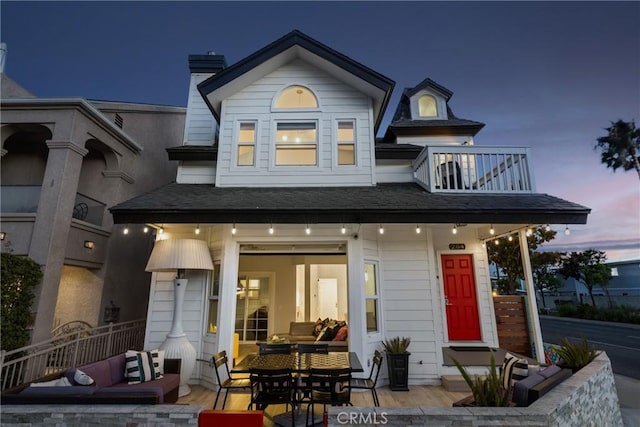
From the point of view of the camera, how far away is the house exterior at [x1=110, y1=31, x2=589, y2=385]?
4809 millimetres

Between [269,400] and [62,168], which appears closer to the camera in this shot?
[269,400]

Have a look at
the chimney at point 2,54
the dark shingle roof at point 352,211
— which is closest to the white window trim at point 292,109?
the dark shingle roof at point 352,211

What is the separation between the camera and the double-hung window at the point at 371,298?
5.42 m

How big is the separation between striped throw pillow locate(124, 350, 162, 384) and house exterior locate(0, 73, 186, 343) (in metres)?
3.19

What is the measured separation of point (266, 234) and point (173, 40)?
52.2ft

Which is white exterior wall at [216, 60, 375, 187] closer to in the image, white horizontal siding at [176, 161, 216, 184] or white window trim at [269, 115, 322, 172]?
white window trim at [269, 115, 322, 172]

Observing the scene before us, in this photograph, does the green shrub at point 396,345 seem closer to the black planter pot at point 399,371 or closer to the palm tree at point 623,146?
the black planter pot at point 399,371

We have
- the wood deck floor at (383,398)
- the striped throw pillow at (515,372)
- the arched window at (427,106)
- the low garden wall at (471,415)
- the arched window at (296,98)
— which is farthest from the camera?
the arched window at (427,106)

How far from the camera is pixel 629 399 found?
4895 mm

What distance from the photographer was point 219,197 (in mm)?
Answer: 5434

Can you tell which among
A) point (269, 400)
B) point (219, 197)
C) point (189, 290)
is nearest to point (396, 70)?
point (219, 197)

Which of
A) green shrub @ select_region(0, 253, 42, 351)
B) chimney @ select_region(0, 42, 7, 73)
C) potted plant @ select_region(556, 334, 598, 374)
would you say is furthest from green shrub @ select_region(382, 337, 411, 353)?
chimney @ select_region(0, 42, 7, 73)

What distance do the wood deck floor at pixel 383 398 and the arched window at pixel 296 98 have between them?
18.8 ft

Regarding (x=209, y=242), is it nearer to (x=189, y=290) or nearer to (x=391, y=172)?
(x=189, y=290)
